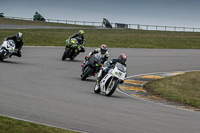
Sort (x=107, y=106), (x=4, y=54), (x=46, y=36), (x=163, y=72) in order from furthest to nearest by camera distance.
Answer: (x=46, y=36), (x=163, y=72), (x=4, y=54), (x=107, y=106)

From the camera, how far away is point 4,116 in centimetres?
861

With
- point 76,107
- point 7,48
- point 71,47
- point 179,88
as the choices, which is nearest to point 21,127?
point 76,107

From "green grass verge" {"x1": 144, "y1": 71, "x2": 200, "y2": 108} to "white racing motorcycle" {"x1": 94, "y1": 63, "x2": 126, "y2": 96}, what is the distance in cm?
235

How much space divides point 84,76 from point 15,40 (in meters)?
5.47

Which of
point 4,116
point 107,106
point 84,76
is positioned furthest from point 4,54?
point 4,116

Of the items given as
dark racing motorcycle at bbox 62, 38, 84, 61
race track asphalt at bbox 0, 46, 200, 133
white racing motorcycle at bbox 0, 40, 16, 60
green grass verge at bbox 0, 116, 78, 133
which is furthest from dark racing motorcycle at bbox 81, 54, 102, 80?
green grass verge at bbox 0, 116, 78, 133

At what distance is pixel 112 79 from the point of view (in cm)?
1291

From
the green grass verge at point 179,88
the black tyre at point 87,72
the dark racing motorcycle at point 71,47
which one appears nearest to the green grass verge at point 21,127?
the green grass verge at point 179,88

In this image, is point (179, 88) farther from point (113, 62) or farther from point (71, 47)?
point (71, 47)

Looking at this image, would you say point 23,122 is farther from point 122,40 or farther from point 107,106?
point 122,40

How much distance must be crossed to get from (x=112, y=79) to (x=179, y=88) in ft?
15.2

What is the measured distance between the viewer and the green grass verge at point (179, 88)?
46.6ft

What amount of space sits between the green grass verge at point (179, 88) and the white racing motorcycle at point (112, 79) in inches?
92.4

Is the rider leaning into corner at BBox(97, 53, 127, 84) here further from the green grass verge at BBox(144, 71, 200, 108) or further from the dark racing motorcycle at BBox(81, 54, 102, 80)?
the dark racing motorcycle at BBox(81, 54, 102, 80)
